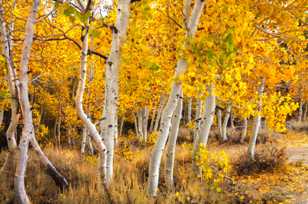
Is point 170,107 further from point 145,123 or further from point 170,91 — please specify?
point 145,123

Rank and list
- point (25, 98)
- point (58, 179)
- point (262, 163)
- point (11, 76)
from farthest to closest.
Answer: point (262, 163)
point (58, 179)
point (11, 76)
point (25, 98)

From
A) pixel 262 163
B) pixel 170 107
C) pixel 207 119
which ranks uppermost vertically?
pixel 170 107

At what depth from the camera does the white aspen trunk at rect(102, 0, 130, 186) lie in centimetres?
402

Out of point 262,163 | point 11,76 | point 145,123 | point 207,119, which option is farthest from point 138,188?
point 145,123

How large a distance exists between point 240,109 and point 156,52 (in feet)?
12.5

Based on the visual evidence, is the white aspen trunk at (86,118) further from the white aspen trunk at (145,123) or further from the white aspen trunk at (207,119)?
the white aspen trunk at (145,123)

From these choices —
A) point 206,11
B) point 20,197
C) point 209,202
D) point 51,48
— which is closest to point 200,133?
point 209,202

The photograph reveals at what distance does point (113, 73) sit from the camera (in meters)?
4.12

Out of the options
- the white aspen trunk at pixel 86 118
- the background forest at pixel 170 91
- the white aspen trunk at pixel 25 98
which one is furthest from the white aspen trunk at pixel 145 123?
the white aspen trunk at pixel 25 98

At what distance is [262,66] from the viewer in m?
6.77

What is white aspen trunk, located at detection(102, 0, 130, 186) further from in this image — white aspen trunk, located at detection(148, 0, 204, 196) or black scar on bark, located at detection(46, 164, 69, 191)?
black scar on bark, located at detection(46, 164, 69, 191)

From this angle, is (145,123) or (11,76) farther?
(145,123)

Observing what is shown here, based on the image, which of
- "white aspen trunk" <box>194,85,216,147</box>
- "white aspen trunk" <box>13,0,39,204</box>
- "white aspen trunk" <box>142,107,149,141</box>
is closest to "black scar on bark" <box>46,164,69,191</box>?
"white aspen trunk" <box>13,0,39,204</box>

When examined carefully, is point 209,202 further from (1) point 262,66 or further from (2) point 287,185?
(1) point 262,66
